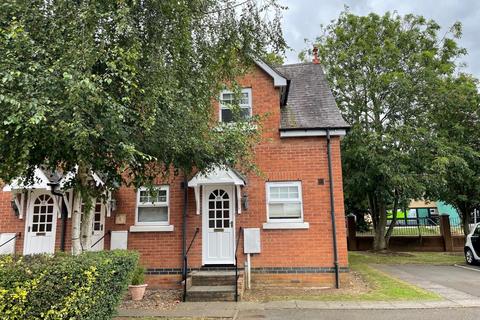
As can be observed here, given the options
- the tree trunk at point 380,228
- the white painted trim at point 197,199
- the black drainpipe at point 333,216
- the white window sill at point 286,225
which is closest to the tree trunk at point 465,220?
the tree trunk at point 380,228

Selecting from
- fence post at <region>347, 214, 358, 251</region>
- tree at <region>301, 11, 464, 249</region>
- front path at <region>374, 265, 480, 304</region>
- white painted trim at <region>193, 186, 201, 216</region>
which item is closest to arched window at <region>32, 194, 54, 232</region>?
white painted trim at <region>193, 186, 201, 216</region>

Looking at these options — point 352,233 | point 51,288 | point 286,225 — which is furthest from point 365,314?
point 352,233

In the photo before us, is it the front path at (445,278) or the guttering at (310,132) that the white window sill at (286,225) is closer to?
the guttering at (310,132)

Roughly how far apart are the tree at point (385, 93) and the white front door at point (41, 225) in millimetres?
12790

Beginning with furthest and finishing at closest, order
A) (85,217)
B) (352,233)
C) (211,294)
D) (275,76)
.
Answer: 1. (352,233)
2. (275,76)
3. (211,294)
4. (85,217)

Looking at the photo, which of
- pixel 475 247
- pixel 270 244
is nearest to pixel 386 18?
pixel 475 247

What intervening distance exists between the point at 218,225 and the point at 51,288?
254 inches

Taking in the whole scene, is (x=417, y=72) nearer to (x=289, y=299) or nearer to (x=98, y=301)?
(x=289, y=299)

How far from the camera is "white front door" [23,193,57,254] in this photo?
417 inches

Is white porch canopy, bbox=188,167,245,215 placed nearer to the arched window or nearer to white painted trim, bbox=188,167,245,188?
white painted trim, bbox=188,167,245,188

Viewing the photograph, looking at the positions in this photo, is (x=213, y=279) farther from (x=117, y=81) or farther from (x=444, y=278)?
(x=444, y=278)

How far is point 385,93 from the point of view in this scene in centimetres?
1820

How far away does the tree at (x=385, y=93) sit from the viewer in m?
16.6

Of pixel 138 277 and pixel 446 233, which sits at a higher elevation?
pixel 446 233
